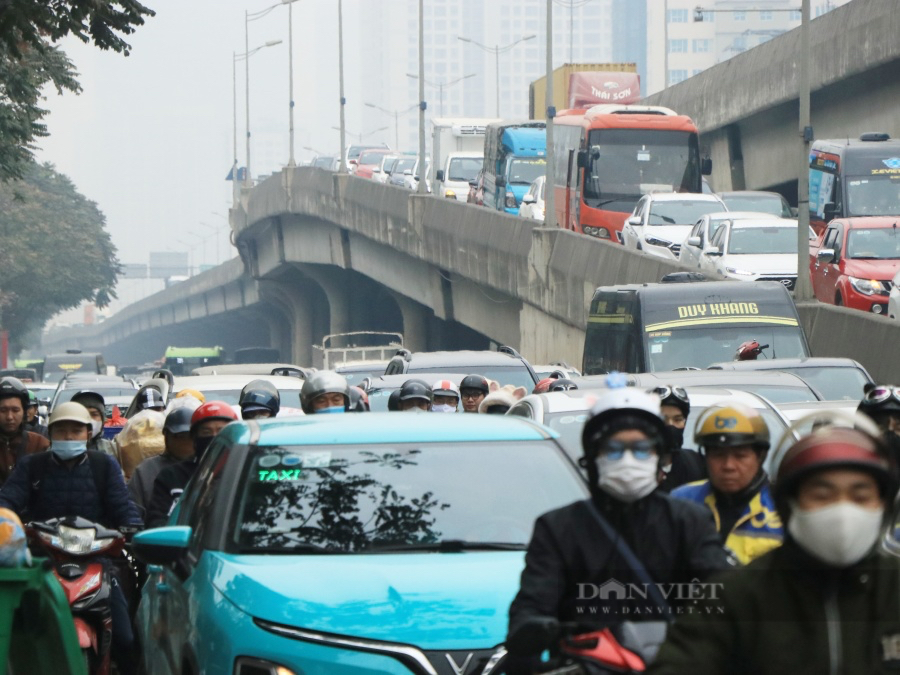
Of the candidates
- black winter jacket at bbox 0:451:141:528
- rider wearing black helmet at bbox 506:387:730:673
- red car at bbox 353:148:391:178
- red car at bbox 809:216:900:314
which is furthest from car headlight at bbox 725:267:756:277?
red car at bbox 353:148:391:178

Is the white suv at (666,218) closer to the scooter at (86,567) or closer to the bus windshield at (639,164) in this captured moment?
the bus windshield at (639,164)

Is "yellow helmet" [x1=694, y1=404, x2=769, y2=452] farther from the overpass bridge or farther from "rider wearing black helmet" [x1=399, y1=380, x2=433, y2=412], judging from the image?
the overpass bridge

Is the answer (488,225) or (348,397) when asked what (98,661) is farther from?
(488,225)

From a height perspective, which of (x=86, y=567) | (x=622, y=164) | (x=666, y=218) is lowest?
(x=86, y=567)

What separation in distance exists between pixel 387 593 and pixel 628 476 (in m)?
1.46

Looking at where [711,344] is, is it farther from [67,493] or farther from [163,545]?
[163,545]

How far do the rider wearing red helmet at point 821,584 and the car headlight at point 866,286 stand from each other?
2132 centimetres

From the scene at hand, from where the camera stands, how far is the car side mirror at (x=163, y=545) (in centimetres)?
629

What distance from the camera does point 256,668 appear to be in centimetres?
544

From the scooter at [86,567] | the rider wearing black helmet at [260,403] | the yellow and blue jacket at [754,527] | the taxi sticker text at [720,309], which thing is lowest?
the scooter at [86,567]

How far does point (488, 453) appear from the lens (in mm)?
6328

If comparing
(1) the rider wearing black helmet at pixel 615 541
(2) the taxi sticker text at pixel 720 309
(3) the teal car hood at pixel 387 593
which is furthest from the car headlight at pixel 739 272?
(1) the rider wearing black helmet at pixel 615 541

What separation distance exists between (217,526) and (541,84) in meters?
55.0

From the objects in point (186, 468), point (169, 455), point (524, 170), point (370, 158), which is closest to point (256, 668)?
point (186, 468)
